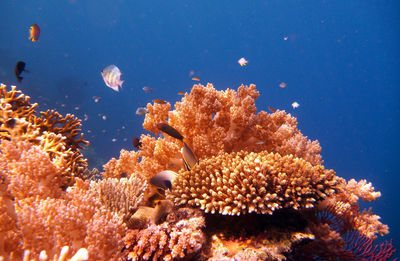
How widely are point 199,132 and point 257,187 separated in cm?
211

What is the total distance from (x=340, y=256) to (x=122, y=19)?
156026 mm

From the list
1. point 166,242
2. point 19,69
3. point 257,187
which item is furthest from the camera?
point 19,69

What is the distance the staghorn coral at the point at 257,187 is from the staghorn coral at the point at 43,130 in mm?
2214

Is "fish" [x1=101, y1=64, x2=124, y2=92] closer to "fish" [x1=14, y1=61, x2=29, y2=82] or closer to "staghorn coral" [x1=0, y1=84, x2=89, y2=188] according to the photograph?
"staghorn coral" [x1=0, y1=84, x2=89, y2=188]

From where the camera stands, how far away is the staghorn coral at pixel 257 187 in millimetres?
2734

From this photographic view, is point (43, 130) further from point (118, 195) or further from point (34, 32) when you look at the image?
point (34, 32)

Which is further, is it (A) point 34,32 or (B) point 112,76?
(A) point 34,32

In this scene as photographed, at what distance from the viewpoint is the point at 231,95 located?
5.10 meters

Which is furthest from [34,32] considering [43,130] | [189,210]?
[189,210]

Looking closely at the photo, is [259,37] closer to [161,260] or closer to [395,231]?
[395,231]

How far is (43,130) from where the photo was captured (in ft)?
16.8

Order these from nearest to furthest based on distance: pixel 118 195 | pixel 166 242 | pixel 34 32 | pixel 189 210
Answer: pixel 166 242, pixel 189 210, pixel 118 195, pixel 34 32

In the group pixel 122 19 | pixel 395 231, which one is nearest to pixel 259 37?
pixel 122 19

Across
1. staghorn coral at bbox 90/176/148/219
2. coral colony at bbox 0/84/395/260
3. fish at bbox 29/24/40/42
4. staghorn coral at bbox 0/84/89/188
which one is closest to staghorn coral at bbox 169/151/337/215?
coral colony at bbox 0/84/395/260
